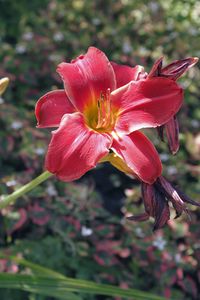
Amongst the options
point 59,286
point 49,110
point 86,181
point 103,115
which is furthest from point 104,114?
point 86,181

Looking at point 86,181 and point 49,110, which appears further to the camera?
point 86,181

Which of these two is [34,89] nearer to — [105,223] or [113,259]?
[105,223]

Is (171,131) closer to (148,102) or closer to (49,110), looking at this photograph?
(148,102)

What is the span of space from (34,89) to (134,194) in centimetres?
70

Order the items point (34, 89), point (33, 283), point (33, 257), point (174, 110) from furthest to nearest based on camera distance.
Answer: point (34, 89), point (33, 257), point (33, 283), point (174, 110)

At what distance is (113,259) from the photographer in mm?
1876

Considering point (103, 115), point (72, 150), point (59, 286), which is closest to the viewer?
point (72, 150)

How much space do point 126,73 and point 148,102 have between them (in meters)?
0.13

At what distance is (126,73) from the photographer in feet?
4.09

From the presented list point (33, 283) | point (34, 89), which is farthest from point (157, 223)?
point (34, 89)

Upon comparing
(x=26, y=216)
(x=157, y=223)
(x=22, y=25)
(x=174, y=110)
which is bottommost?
(x=26, y=216)

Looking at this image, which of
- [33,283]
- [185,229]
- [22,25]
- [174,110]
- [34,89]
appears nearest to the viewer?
[174,110]

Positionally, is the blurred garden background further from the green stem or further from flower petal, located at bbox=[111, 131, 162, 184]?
flower petal, located at bbox=[111, 131, 162, 184]

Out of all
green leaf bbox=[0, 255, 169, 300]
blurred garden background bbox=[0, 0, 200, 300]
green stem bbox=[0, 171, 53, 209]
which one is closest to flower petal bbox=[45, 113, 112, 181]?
green stem bbox=[0, 171, 53, 209]
